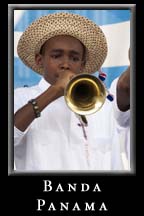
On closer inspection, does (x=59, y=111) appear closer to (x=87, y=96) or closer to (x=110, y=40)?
(x=87, y=96)

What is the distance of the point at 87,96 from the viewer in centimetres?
1073

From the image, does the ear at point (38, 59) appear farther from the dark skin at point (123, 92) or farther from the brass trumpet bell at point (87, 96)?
the dark skin at point (123, 92)

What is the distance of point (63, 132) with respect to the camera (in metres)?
10.9

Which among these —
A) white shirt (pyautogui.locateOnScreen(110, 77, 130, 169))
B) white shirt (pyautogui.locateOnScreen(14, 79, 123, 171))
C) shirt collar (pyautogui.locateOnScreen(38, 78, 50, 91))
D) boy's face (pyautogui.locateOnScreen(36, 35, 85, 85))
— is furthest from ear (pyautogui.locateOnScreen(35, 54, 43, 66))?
white shirt (pyautogui.locateOnScreen(110, 77, 130, 169))

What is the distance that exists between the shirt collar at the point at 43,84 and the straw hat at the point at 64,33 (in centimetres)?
18

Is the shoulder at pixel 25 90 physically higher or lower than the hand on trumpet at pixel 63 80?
lower

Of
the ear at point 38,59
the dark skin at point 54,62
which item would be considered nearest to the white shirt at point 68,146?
the dark skin at point 54,62

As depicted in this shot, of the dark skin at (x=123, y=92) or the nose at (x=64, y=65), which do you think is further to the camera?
the dark skin at (x=123, y=92)

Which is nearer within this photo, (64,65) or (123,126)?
(64,65)

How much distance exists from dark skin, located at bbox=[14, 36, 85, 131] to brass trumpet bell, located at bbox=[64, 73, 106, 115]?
0.12m

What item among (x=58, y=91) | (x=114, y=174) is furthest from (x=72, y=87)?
(x=114, y=174)

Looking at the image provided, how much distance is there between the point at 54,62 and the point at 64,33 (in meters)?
0.24

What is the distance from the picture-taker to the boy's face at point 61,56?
10758mm

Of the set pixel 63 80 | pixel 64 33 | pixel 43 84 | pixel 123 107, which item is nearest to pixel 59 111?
pixel 43 84
